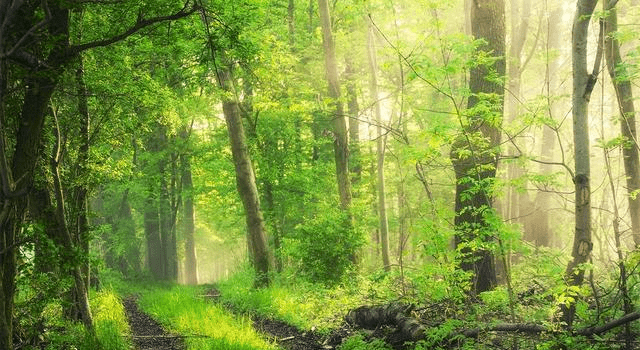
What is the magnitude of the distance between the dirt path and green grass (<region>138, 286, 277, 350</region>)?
143 mm

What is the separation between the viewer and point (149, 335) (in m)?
8.11

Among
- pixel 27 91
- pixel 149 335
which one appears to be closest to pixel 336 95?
pixel 149 335

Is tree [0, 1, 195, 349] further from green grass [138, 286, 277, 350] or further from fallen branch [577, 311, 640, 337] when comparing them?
fallen branch [577, 311, 640, 337]

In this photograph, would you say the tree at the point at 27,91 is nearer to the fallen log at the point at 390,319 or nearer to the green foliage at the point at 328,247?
the fallen log at the point at 390,319

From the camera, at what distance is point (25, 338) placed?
4895 mm

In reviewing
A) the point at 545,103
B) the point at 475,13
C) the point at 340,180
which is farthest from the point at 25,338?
the point at 340,180

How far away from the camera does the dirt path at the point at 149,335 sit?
7.20m

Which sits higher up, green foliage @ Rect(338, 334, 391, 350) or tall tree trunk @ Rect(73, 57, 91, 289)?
tall tree trunk @ Rect(73, 57, 91, 289)

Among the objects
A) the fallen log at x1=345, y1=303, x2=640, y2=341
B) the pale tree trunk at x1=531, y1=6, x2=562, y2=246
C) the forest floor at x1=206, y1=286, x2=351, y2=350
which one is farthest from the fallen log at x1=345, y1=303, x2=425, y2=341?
the pale tree trunk at x1=531, y1=6, x2=562, y2=246

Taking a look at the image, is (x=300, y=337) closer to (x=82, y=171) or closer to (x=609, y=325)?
(x=82, y=171)

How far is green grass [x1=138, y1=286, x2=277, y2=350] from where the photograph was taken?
20.4ft

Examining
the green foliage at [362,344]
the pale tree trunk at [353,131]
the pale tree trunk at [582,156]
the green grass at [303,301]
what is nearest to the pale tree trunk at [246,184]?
the green grass at [303,301]

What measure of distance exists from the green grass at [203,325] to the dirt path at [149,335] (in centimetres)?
14

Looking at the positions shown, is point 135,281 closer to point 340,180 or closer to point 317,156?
point 317,156
